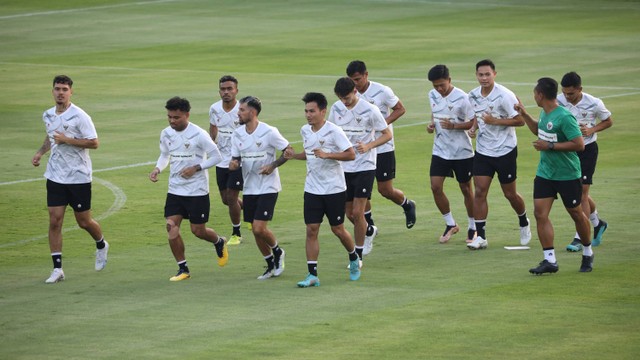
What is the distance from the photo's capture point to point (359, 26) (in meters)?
50.6

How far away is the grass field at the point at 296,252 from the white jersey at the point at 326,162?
119cm

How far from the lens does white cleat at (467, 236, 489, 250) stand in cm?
1770

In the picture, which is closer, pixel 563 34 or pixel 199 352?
pixel 199 352

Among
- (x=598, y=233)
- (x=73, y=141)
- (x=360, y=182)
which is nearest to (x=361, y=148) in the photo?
(x=360, y=182)

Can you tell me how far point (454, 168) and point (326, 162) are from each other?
3.16 meters

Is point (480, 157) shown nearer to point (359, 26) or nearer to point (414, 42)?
point (414, 42)

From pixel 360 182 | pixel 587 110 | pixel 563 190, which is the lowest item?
pixel 360 182

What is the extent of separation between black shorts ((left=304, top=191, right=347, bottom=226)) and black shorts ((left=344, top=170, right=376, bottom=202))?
1.19 meters

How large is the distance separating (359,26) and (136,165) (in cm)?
2620

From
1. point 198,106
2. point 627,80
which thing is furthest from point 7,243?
point 627,80

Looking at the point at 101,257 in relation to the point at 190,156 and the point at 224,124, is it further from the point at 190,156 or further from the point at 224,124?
the point at 224,124

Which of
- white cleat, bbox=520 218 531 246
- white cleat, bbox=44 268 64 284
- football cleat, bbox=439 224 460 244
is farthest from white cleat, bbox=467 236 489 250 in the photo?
white cleat, bbox=44 268 64 284

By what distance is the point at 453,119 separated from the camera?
1819cm

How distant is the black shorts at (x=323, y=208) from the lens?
15688 mm
